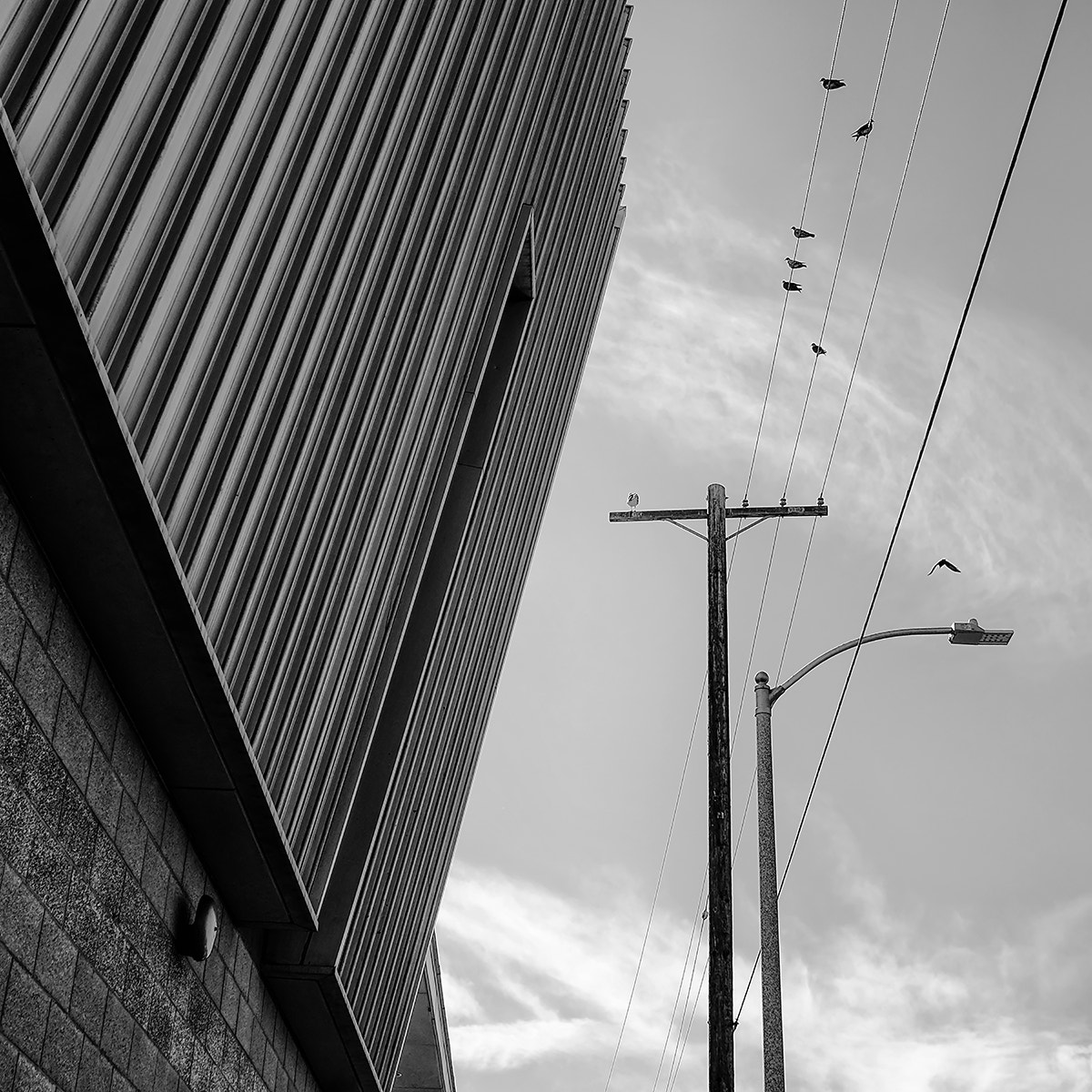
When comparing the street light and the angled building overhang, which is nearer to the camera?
the angled building overhang

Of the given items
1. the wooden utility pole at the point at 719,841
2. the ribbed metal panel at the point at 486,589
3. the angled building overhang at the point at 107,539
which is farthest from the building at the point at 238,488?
the wooden utility pole at the point at 719,841

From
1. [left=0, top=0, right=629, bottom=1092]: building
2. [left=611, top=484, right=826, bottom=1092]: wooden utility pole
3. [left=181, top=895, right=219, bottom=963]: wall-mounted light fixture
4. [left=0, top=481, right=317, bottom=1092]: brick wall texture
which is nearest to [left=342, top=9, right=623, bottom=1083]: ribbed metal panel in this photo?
[left=0, top=0, right=629, bottom=1092]: building

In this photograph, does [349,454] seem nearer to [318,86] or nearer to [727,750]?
[318,86]

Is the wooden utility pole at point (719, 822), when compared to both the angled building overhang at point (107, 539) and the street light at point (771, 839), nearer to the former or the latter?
the street light at point (771, 839)

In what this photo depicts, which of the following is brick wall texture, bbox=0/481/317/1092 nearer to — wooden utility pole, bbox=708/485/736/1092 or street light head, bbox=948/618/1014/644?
wooden utility pole, bbox=708/485/736/1092

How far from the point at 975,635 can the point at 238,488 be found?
9.62 m

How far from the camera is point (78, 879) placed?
515 cm

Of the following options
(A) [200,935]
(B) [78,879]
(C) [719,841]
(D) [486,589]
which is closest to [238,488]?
(B) [78,879]

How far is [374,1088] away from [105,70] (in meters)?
8.96

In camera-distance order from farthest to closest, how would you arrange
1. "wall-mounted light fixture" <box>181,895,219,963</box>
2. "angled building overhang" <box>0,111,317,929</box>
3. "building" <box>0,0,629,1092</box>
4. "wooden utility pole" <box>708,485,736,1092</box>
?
1. "wooden utility pole" <box>708,485,736,1092</box>
2. "wall-mounted light fixture" <box>181,895,219,963</box>
3. "building" <box>0,0,629,1092</box>
4. "angled building overhang" <box>0,111,317,929</box>

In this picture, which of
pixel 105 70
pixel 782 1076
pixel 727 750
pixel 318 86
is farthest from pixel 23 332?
pixel 782 1076

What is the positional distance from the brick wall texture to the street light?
6.36 m

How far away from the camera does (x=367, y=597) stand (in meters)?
8.77

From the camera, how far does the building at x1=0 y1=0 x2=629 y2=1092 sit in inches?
178
